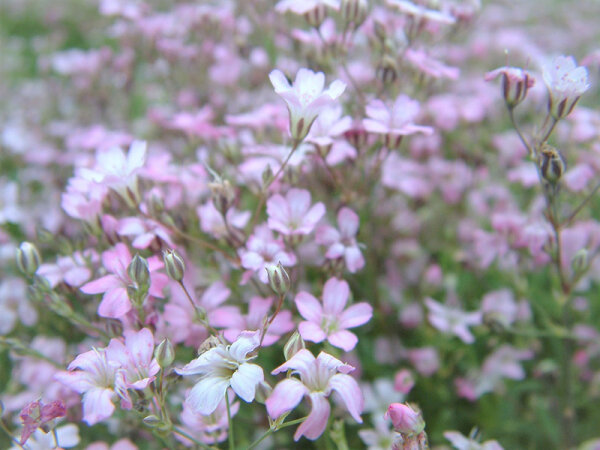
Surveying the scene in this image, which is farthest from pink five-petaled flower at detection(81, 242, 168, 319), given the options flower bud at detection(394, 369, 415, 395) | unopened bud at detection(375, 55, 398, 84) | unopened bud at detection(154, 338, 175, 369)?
unopened bud at detection(375, 55, 398, 84)

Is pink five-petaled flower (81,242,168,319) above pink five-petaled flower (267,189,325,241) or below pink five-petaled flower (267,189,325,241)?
below

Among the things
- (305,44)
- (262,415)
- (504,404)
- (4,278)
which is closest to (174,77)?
(305,44)

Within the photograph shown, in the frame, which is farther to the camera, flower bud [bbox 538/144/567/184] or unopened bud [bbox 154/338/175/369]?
flower bud [bbox 538/144/567/184]

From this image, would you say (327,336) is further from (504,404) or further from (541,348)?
(541,348)

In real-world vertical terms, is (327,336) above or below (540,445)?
above

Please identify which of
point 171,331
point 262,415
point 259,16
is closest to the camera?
point 171,331

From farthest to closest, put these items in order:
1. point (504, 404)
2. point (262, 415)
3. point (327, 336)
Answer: point (504, 404) < point (262, 415) < point (327, 336)

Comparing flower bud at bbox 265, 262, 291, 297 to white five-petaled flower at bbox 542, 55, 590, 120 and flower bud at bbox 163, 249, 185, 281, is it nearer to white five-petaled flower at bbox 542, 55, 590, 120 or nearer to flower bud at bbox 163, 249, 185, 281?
flower bud at bbox 163, 249, 185, 281

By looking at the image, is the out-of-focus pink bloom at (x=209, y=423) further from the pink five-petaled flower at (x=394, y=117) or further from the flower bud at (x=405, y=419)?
the pink five-petaled flower at (x=394, y=117)

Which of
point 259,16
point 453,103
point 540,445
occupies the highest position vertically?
point 259,16
